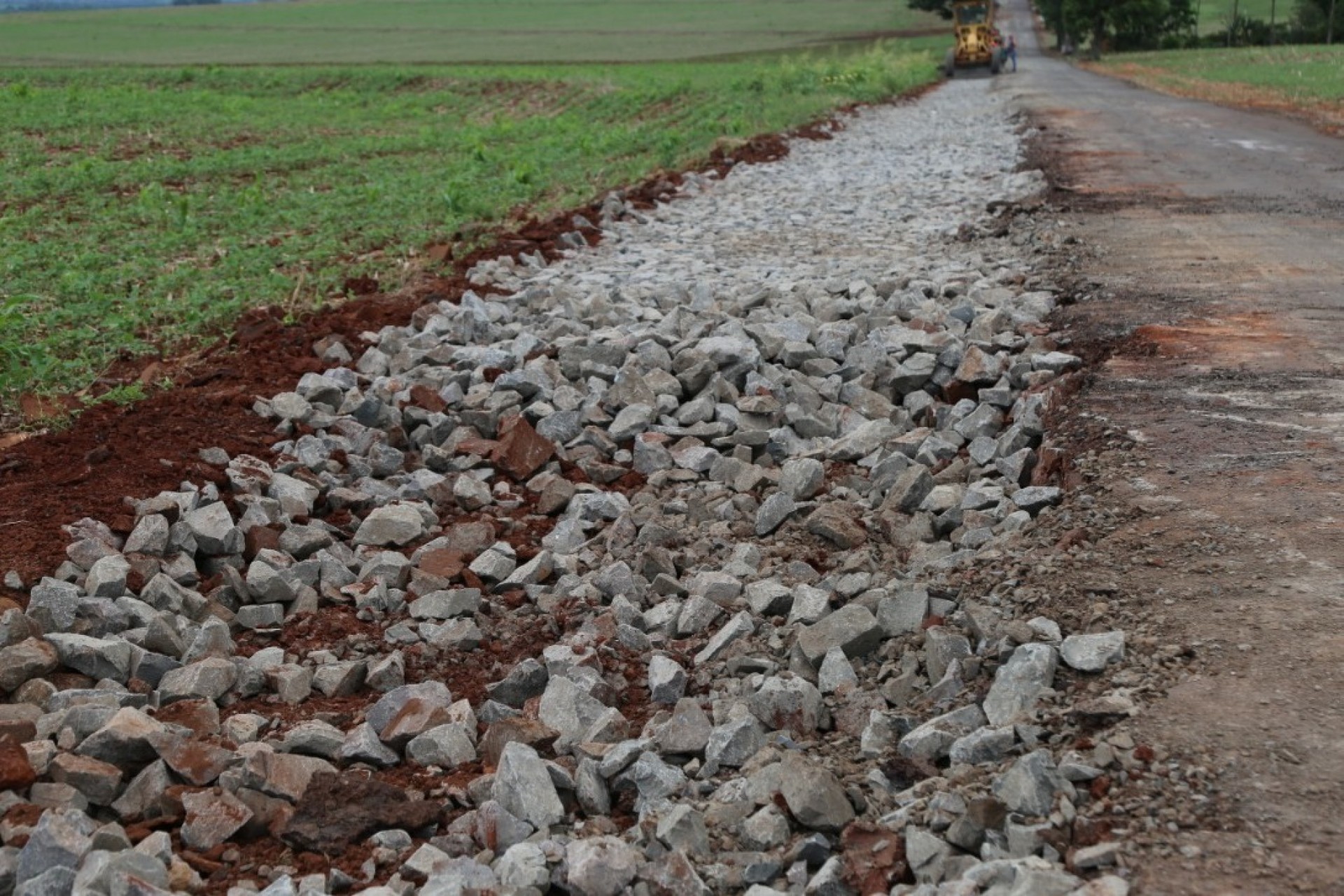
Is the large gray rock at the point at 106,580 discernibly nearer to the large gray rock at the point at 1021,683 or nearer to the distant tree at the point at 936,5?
the large gray rock at the point at 1021,683

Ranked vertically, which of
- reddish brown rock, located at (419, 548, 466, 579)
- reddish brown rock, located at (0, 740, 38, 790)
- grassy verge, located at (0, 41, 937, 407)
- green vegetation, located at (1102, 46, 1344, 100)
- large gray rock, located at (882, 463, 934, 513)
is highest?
green vegetation, located at (1102, 46, 1344, 100)

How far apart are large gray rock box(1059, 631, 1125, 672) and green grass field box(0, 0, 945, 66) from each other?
47.4 m

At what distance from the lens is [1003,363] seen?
712 centimetres

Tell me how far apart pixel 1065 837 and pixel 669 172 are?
13131 mm

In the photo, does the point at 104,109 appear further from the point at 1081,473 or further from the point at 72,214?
the point at 1081,473

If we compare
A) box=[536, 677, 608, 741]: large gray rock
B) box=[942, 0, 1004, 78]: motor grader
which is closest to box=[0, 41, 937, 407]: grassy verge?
box=[536, 677, 608, 741]: large gray rock

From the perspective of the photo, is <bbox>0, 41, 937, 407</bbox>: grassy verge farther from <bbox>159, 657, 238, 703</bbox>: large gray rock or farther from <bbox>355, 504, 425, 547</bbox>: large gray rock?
<bbox>159, 657, 238, 703</bbox>: large gray rock

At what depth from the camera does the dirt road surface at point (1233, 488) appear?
3002 millimetres

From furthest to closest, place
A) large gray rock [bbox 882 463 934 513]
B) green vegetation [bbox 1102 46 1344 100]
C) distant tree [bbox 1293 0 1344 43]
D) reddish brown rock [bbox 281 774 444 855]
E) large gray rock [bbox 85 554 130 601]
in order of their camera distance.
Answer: distant tree [bbox 1293 0 1344 43], green vegetation [bbox 1102 46 1344 100], large gray rock [bbox 882 463 934 513], large gray rock [bbox 85 554 130 601], reddish brown rock [bbox 281 774 444 855]

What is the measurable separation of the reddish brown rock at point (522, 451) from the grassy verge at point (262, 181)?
270 cm

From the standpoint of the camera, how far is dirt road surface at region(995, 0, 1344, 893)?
118 inches

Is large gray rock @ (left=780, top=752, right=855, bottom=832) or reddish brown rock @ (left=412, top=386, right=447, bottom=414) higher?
reddish brown rock @ (left=412, top=386, right=447, bottom=414)

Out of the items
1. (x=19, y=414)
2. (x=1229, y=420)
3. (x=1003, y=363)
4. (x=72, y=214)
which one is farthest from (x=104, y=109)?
(x=1229, y=420)

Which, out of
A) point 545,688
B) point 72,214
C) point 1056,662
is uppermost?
point 72,214
